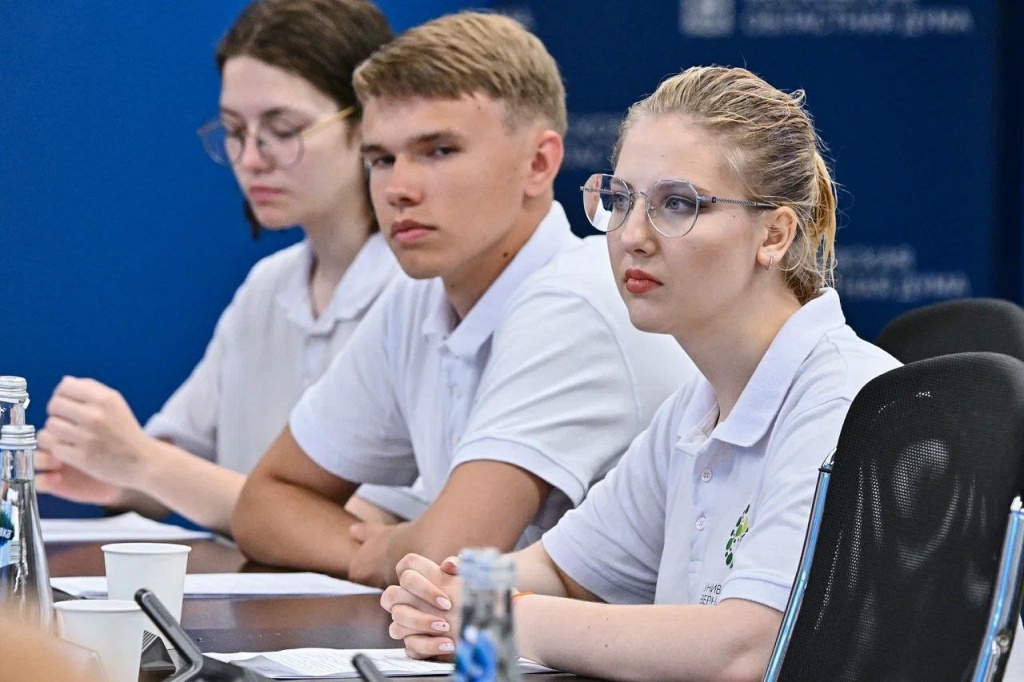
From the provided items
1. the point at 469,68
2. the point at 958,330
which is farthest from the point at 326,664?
the point at 469,68

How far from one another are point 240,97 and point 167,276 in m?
1.11

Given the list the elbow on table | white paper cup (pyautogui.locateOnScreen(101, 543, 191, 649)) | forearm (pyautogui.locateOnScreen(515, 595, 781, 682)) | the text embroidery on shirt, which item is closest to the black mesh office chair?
forearm (pyautogui.locateOnScreen(515, 595, 781, 682))

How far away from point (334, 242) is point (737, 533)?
151 cm

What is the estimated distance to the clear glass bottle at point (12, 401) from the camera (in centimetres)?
140

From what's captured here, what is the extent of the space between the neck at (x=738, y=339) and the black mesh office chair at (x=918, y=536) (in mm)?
335

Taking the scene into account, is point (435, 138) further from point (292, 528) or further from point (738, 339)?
point (738, 339)

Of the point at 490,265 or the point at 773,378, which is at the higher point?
the point at 490,265

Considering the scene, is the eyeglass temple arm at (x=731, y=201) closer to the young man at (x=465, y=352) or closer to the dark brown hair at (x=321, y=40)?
the young man at (x=465, y=352)

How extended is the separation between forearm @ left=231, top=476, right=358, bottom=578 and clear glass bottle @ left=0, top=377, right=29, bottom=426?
80cm

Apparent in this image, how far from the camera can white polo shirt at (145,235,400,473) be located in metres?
2.86

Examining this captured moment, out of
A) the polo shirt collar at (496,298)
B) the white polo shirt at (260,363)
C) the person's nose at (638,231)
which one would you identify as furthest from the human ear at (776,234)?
the white polo shirt at (260,363)

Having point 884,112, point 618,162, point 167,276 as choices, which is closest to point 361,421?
point 618,162

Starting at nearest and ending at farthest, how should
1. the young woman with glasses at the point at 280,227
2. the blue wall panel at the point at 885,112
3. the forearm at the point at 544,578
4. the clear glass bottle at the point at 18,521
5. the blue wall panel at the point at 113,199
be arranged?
1. the clear glass bottle at the point at 18,521
2. the forearm at the point at 544,578
3. the young woman with glasses at the point at 280,227
4. the blue wall panel at the point at 113,199
5. the blue wall panel at the point at 885,112

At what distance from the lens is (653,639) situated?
4.58 ft
